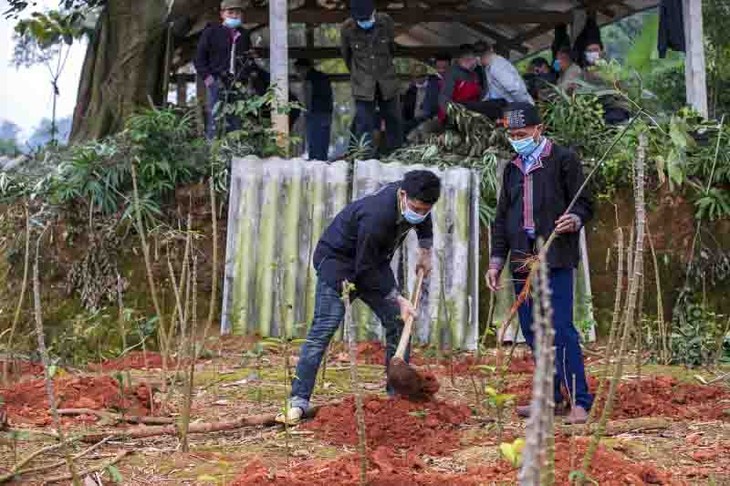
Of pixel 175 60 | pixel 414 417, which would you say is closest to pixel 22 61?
pixel 175 60

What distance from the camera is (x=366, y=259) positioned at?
6.21m

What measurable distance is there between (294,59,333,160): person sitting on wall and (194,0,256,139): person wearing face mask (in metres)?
2.30

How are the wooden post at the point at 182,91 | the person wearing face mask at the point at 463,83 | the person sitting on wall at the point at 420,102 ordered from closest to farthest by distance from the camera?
the person wearing face mask at the point at 463,83, the person sitting on wall at the point at 420,102, the wooden post at the point at 182,91

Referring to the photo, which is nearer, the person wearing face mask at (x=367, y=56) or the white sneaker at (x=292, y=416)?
the white sneaker at (x=292, y=416)

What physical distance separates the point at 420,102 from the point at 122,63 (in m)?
3.28

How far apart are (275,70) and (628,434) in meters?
5.86

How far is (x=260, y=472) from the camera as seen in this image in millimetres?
4898

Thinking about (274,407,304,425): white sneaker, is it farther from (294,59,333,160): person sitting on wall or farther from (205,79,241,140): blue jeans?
(294,59,333,160): person sitting on wall

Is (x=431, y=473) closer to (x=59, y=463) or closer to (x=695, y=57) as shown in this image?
(x=59, y=463)

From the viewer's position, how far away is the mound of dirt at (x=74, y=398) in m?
6.52

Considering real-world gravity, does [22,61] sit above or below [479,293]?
above

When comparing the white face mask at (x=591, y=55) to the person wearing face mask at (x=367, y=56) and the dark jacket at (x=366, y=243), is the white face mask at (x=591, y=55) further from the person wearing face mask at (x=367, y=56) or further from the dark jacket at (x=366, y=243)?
the dark jacket at (x=366, y=243)

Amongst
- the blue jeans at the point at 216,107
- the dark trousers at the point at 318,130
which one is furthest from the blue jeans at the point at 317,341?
the dark trousers at the point at 318,130

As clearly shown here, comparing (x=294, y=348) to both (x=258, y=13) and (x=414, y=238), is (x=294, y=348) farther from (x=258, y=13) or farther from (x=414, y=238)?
(x=258, y=13)
